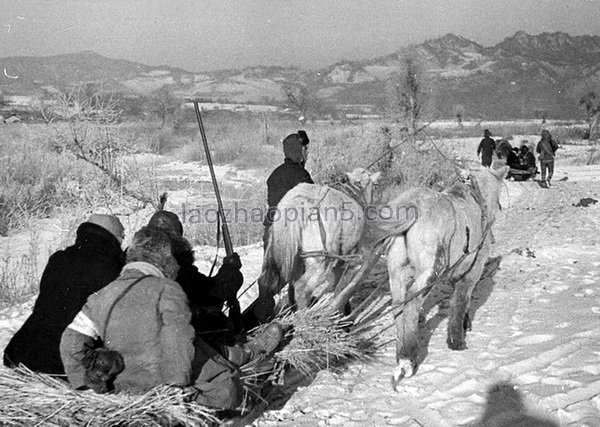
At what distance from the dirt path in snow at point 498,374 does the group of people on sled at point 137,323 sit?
2.48 ft

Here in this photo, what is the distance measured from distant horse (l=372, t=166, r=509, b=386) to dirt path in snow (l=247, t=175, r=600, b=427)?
0.78 ft

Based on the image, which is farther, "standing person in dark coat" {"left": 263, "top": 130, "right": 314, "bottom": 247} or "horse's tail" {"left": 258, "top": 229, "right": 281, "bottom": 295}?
"standing person in dark coat" {"left": 263, "top": 130, "right": 314, "bottom": 247}

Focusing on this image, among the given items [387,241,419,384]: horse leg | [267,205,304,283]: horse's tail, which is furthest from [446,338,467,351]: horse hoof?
[267,205,304,283]: horse's tail

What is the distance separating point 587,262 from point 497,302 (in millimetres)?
2320

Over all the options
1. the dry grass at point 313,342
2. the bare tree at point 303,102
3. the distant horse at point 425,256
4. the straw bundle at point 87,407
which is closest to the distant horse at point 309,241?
the dry grass at point 313,342

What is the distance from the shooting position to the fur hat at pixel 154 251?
3.15 meters

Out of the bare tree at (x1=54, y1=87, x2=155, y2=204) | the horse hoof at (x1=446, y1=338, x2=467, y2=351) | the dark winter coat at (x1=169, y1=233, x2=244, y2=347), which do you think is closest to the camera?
the dark winter coat at (x1=169, y1=233, x2=244, y2=347)

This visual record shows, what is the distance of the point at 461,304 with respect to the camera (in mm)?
5520

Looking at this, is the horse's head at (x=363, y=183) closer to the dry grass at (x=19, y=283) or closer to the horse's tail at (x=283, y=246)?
the horse's tail at (x=283, y=246)

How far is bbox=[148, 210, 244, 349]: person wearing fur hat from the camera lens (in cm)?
394

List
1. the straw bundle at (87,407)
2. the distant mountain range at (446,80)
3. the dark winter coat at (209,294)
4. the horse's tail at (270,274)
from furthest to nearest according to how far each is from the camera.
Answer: the distant mountain range at (446,80)
the horse's tail at (270,274)
the dark winter coat at (209,294)
the straw bundle at (87,407)

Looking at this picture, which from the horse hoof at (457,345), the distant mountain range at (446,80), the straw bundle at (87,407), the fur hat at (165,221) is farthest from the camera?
the distant mountain range at (446,80)

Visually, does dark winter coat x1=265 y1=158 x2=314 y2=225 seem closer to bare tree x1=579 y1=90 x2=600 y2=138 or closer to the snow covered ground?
the snow covered ground

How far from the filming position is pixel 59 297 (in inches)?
140
